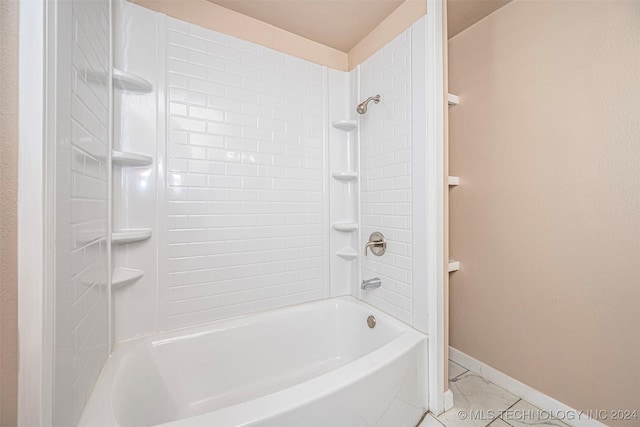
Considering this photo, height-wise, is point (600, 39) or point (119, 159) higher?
point (600, 39)

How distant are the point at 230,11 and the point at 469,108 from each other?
171cm

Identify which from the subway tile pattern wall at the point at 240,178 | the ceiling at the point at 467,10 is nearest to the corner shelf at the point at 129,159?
the subway tile pattern wall at the point at 240,178

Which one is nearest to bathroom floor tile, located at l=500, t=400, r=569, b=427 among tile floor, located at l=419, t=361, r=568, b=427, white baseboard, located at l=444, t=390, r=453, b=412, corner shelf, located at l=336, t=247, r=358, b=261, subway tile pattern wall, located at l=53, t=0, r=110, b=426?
tile floor, located at l=419, t=361, r=568, b=427

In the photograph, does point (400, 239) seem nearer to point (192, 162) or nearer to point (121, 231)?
point (192, 162)

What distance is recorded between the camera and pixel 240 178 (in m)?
1.62

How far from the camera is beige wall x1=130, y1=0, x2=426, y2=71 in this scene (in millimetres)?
1485

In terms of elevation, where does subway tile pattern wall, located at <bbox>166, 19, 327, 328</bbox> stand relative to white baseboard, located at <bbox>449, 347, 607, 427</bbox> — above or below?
above

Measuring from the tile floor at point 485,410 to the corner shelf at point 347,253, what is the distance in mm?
1002

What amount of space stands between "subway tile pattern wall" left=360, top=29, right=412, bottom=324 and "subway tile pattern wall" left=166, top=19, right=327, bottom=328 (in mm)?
342

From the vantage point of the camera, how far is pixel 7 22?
57 centimetres

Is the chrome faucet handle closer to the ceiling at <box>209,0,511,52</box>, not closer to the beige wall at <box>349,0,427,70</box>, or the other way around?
the beige wall at <box>349,0,427,70</box>

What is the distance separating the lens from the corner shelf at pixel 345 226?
1.90 m

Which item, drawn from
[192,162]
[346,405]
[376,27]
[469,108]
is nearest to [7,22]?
[192,162]

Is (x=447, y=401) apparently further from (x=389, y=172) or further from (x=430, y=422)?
(x=389, y=172)
